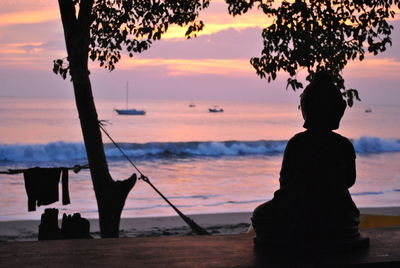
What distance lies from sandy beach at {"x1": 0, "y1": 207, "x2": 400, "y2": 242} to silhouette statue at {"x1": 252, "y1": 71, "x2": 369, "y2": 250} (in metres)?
7.00

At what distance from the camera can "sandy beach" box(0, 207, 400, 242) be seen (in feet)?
32.7

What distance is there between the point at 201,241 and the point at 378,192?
13998 mm

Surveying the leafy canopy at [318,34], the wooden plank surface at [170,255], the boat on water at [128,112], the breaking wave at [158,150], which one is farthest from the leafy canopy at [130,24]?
the boat on water at [128,112]

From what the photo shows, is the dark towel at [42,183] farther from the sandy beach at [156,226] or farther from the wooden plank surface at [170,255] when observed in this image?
the sandy beach at [156,226]

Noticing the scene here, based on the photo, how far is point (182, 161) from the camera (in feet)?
86.0

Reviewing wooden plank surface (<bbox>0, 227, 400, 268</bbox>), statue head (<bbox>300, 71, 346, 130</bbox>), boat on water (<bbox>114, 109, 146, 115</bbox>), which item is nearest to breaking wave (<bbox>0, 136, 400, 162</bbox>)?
wooden plank surface (<bbox>0, 227, 400, 268</bbox>)

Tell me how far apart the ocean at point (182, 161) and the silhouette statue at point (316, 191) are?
31.8 ft

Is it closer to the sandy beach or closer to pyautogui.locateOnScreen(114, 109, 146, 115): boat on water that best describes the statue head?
the sandy beach

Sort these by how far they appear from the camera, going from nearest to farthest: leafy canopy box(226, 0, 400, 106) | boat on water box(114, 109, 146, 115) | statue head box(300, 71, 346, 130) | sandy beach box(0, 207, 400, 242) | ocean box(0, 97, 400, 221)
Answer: statue head box(300, 71, 346, 130)
leafy canopy box(226, 0, 400, 106)
sandy beach box(0, 207, 400, 242)
ocean box(0, 97, 400, 221)
boat on water box(114, 109, 146, 115)

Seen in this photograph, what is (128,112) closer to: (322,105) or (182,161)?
(182,161)

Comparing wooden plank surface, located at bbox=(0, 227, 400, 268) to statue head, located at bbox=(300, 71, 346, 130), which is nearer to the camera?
wooden plank surface, located at bbox=(0, 227, 400, 268)

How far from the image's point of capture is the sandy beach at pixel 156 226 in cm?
995

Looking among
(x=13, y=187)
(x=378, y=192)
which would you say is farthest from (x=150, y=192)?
(x=378, y=192)

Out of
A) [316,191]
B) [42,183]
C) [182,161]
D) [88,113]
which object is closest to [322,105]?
[316,191]
